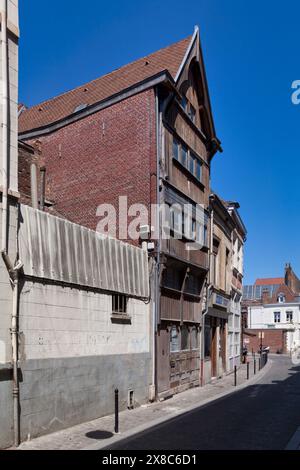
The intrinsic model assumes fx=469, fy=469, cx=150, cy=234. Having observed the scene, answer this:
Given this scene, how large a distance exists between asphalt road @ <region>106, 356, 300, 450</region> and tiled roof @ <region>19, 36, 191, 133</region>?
11.6m

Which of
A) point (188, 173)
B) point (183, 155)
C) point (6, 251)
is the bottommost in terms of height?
point (6, 251)

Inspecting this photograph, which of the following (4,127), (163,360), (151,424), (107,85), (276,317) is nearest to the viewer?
(4,127)

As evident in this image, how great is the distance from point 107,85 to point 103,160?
13.6 feet

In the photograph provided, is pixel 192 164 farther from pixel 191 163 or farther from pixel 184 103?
pixel 184 103

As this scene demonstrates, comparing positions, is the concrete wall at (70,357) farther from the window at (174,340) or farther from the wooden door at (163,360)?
the window at (174,340)

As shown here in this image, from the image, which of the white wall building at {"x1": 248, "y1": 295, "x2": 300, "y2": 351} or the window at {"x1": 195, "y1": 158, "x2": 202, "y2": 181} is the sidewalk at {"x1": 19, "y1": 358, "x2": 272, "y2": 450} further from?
the white wall building at {"x1": 248, "y1": 295, "x2": 300, "y2": 351}

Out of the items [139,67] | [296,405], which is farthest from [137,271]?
[139,67]

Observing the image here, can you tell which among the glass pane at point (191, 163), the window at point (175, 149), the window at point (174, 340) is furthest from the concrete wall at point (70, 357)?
the glass pane at point (191, 163)

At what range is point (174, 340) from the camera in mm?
18141

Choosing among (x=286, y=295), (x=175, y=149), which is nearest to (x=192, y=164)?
(x=175, y=149)

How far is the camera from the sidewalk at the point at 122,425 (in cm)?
953

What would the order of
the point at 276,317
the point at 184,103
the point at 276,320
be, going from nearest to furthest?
the point at 184,103
the point at 276,320
the point at 276,317

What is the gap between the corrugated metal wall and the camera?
408 inches
